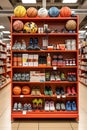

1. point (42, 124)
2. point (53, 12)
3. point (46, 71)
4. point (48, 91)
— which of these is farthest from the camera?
point (46, 71)

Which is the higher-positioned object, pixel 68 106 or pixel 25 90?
pixel 25 90

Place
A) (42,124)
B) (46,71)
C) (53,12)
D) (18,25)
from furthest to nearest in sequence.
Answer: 1. (46,71)
2. (53,12)
3. (18,25)
4. (42,124)

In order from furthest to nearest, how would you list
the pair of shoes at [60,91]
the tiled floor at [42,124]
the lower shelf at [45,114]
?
the pair of shoes at [60,91] → the lower shelf at [45,114] → the tiled floor at [42,124]

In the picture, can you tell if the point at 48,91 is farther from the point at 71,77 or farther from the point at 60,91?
the point at 71,77

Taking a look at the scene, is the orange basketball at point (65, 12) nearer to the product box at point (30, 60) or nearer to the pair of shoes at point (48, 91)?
the product box at point (30, 60)

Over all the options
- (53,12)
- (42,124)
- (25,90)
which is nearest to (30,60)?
(25,90)

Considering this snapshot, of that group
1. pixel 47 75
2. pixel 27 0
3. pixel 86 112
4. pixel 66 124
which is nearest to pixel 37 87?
pixel 47 75

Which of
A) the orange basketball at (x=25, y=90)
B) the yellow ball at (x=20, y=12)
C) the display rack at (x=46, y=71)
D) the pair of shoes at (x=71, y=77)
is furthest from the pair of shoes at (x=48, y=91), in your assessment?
the yellow ball at (x=20, y=12)

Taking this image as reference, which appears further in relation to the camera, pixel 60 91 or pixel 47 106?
pixel 60 91

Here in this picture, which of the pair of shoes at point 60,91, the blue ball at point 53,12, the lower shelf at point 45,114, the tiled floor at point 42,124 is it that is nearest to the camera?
the tiled floor at point 42,124

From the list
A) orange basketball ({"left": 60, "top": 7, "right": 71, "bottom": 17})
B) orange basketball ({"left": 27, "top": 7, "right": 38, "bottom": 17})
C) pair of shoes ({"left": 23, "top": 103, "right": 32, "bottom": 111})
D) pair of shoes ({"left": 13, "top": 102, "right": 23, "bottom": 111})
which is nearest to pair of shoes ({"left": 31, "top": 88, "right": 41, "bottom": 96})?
pair of shoes ({"left": 23, "top": 103, "right": 32, "bottom": 111})

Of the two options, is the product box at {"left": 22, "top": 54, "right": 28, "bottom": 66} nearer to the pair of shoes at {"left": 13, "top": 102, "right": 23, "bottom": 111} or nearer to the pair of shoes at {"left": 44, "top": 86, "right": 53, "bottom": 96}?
the pair of shoes at {"left": 44, "top": 86, "right": 53, "bottom": 96}

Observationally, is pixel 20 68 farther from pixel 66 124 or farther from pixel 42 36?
pixel 66 124

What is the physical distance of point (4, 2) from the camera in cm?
1338
